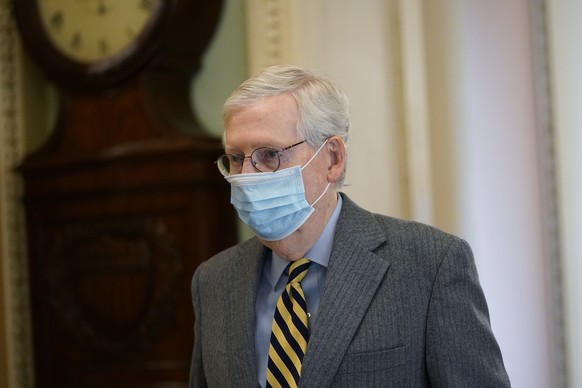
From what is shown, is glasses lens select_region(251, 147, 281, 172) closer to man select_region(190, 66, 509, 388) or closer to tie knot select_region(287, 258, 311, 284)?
man select_region(190, 66, 509, 388)

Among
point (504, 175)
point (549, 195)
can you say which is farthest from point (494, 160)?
point (549, 195)

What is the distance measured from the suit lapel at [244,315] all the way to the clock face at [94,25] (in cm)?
187

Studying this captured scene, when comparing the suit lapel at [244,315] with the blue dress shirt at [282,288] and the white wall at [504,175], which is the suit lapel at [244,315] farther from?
the white wall at [504,175]

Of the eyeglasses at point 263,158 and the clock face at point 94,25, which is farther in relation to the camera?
the clock face at point 94,25

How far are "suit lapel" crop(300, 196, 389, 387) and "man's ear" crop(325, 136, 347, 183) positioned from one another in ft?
0.30

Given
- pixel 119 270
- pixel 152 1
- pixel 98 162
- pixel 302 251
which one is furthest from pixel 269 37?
pixel 302 251

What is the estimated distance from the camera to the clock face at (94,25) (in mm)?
3967

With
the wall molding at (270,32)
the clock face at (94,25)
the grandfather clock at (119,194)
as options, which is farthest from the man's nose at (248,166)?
the clock face at (94,25)

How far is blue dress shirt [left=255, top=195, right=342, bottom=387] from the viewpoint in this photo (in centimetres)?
209

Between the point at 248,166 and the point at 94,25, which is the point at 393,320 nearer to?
the point at 248,166

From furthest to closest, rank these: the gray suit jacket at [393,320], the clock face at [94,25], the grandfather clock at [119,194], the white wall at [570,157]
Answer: the clock face at [94,25], the grandfather clock at [119,194], the white wall at [570,157], the gray suit jacket at [393,320]

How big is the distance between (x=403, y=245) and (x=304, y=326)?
0.91ft

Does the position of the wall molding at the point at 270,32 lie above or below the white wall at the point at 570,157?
above

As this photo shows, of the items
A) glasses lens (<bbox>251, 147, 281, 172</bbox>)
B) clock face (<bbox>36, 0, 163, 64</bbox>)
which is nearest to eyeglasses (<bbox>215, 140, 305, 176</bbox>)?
glasses lens (<bbox>251, 147, 281, 172</bbox>)
